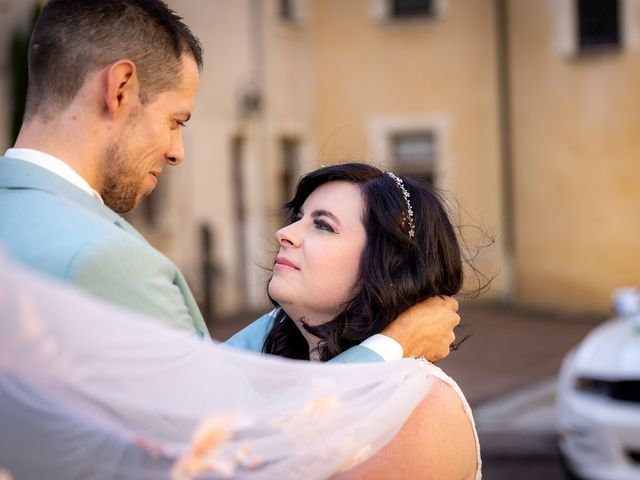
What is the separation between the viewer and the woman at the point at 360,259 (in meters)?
3.12

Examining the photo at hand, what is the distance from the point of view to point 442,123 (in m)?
22.1

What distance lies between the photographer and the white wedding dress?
2.04 metres

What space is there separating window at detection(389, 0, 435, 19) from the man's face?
19.6 meters

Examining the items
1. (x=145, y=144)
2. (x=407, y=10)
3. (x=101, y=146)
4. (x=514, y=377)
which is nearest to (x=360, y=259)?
(x=145, y=144)

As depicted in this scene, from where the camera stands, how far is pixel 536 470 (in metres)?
9.50

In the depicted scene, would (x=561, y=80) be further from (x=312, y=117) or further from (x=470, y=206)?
(x=312, y=117)

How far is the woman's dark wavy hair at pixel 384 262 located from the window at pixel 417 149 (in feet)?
61.9

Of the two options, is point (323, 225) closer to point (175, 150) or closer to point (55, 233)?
point (175, 150)

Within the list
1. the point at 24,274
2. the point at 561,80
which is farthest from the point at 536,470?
the point at 561,80

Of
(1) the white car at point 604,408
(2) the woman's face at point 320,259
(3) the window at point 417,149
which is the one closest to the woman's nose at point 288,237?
(2) the woman's face at point 320,259

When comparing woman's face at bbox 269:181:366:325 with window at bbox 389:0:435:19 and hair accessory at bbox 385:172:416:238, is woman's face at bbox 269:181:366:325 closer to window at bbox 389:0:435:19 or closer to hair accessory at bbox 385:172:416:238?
hair accessory at bbox 385:172:416:238

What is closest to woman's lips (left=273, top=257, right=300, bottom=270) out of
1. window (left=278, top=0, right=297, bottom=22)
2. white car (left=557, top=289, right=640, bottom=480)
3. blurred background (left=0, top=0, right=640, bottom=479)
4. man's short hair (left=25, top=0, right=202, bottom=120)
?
man's short hair (left=25, top=0, right=202, bottom=120)

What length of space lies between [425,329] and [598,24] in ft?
60.0

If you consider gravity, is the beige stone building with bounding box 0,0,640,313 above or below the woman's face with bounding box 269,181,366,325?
below
